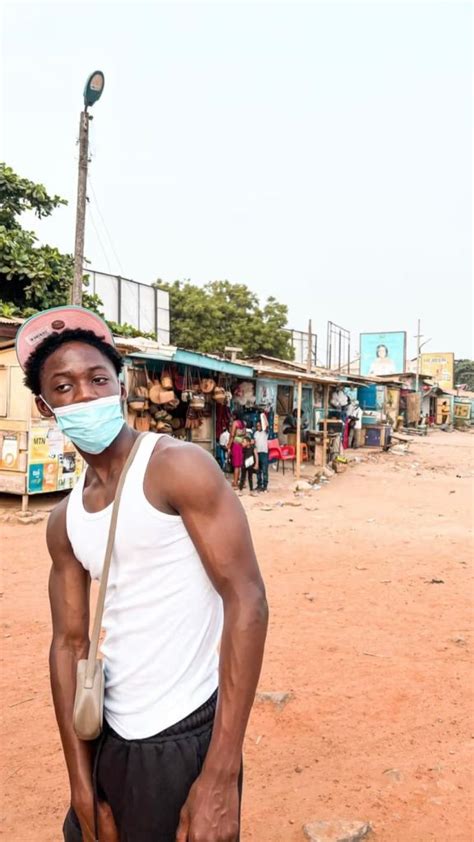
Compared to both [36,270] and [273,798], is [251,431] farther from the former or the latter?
[273,798]

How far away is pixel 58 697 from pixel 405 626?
4128mm

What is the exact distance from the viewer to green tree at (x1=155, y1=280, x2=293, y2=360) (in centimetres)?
2567

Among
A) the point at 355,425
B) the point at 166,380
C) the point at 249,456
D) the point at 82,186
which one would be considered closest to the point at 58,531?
the point at 166,380

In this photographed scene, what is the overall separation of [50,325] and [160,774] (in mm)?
1089

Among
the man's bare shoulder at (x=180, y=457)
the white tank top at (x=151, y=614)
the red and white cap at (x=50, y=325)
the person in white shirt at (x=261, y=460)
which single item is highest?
the red and white cap at (x=50, y=325)

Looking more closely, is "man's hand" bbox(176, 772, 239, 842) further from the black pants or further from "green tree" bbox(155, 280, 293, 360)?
"green tree" bbox(155, 280, 293, 360)

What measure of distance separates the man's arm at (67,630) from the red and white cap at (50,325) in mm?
421

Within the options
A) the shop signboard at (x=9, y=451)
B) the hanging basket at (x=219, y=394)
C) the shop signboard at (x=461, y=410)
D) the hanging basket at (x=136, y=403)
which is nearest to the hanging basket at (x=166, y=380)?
the hanging basket at (x=136, y=403)

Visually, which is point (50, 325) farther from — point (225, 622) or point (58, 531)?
point (225, 622)

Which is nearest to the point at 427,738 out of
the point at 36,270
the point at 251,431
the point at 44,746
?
the point at 44,746

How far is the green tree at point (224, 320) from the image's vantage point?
25.7 metres

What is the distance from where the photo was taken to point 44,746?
10.6 feet

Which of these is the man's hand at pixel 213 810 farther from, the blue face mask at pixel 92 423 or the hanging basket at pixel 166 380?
the hanging basket at pixel 166 380

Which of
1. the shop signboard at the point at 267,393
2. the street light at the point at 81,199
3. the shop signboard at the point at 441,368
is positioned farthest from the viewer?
the shop signboard at the point at 441,368
